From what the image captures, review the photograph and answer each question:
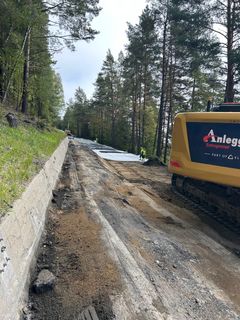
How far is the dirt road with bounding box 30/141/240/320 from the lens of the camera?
4.37 m

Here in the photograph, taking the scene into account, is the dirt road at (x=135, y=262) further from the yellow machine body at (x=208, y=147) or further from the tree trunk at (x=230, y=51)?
the tree trunk at (x=230, y=51)

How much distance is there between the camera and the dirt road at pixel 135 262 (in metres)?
A: 4.37

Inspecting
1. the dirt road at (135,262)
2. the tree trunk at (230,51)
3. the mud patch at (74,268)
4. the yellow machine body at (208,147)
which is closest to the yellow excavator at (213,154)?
the yellow machine body at (208,147)

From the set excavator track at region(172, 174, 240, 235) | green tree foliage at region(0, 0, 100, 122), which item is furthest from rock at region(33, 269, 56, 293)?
green tree foliage at region(0, 0, 100, 122)

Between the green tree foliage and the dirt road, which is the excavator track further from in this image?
the green tree foliage

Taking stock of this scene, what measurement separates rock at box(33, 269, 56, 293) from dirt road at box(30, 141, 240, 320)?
81 mm

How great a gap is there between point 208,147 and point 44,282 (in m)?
5.20

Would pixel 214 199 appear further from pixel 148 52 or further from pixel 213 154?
pixel 148 52

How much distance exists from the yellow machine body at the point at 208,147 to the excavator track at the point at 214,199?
61 cm

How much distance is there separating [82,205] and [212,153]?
3421 mm

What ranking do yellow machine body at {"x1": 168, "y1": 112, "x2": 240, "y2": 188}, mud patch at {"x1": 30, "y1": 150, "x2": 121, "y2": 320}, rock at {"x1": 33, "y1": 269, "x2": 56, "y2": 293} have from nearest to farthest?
mud patch at {"x1": 30, "y1": 150, "x2": 121, "y2": 320}
rock at {"x1": 33, "y1": 269, "x2": 56, "y2": 293}
yellow machine body at {"x1": 168, "y1": 112, "x2": 240, "y2": 188}

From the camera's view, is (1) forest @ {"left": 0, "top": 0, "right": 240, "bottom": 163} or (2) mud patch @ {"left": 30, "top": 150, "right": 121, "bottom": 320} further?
(1) forest @ {"left": 0, "top": 0, "right": 240, "bottom": 163}

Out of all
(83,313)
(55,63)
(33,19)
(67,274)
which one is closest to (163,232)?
(67,274)

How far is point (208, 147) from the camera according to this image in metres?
8.38
